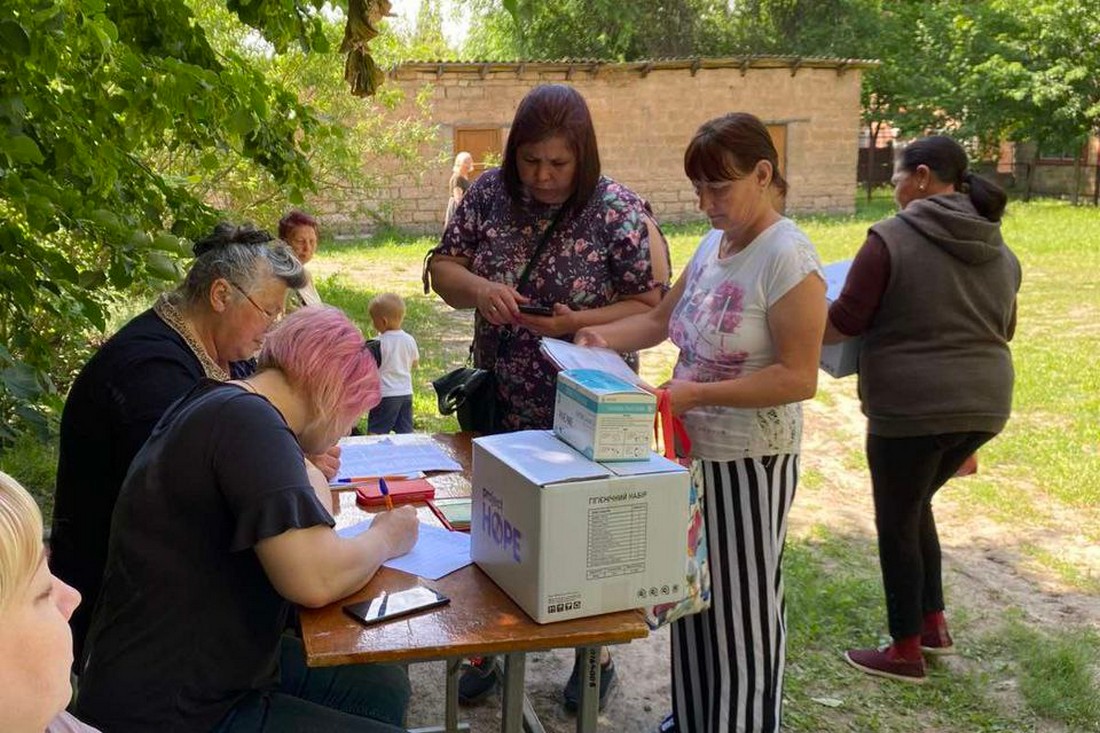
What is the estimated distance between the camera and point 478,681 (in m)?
3.39

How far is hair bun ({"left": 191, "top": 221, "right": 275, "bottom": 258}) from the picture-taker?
2667mm

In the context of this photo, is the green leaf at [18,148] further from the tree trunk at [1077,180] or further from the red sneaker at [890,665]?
the tree trunk at [1077,180]

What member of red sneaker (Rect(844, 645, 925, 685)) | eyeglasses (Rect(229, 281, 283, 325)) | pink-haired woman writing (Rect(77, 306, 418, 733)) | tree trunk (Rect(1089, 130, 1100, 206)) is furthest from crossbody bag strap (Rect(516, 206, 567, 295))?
tree trunk (Rect(1089, 130, 1100, 206))

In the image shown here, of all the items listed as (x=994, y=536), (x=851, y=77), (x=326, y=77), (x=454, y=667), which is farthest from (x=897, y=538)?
(x=851, y=77)

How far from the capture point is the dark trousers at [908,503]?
11.0 ft

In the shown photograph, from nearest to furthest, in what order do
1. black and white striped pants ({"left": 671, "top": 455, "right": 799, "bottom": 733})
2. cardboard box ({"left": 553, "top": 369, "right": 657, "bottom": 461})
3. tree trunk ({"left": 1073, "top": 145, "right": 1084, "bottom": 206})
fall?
cardboard box ({"left": 553, "top": 369, "right": 657, "bottom": 461}) → black and white striped pants ({"left": 671, "top": 455, "right": 799, "bottom": 733}) → tree trunk ({"left": 1073, "top": 145, "right": 1084, "bottom": 206})

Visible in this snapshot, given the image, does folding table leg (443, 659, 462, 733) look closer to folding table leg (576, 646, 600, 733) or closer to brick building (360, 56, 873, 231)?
folding table leg (576, 646, 600, 733)

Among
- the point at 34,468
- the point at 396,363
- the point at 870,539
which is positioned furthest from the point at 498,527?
the point at 34,468

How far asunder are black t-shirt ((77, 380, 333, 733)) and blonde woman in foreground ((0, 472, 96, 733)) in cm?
67

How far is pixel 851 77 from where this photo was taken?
827 inches

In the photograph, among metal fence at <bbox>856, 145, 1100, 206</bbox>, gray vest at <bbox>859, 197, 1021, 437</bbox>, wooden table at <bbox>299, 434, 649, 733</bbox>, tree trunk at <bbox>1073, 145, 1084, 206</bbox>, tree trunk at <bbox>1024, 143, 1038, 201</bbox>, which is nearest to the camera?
wooden table at <bbox>299, 434, 649, 733</bbox>

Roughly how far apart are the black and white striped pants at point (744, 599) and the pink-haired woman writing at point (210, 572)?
42.5 inches

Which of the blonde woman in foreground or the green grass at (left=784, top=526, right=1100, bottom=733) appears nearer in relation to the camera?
the blonde woman in foreground

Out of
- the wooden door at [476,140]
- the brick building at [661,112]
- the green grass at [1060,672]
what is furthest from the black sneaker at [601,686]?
the wooden door at [476,140]
